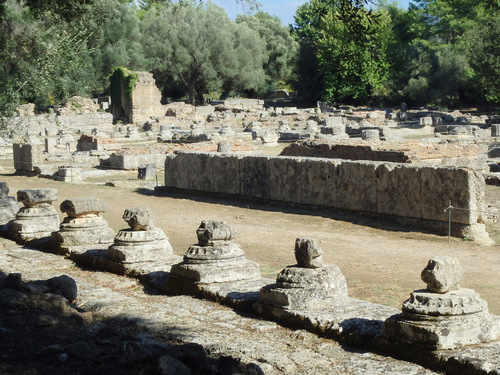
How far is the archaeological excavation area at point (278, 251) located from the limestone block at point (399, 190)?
0.07 ft

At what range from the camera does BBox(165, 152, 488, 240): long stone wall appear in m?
11.1

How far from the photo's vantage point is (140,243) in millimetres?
8852

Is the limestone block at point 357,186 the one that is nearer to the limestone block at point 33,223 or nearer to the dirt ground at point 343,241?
the dirt ground at point 343,241

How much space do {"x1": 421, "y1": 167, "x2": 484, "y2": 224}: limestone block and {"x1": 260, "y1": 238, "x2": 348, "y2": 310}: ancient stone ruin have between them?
Result: 5297mm

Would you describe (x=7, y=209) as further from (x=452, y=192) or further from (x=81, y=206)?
(x=452, y=192)

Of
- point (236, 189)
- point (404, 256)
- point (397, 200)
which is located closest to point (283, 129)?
point (236, 189)

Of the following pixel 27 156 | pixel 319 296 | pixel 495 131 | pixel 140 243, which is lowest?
pixel 319 296

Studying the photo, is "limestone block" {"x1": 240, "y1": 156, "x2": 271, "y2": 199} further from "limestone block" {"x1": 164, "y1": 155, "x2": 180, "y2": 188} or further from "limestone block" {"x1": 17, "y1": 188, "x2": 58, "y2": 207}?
"limestone block" {"x1": 17, "y1": 188, "x2": 58, "y2": 207}

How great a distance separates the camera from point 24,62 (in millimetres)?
12258

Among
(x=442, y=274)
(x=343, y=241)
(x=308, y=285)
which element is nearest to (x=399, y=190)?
(x=343, y=241)

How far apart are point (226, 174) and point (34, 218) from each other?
533 centimetres

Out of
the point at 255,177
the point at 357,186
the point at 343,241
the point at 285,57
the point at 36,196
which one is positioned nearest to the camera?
the point at 343,241

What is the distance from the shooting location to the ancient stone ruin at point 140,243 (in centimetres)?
877

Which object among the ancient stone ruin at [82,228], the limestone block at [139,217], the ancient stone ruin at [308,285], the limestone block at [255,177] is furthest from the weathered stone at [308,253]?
the limestone block at [255,177]
